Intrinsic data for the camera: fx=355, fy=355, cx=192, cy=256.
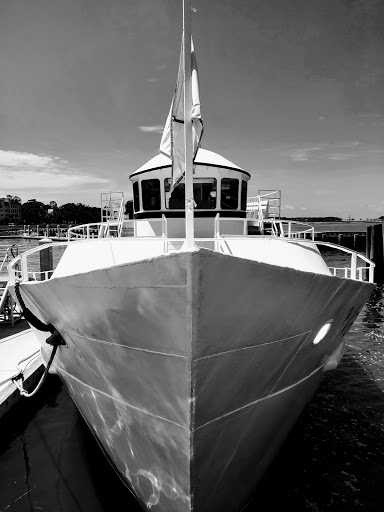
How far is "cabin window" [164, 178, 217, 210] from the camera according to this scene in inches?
321

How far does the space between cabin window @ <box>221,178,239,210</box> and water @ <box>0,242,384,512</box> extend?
5.10 m

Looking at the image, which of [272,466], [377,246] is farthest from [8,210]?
[272,466]

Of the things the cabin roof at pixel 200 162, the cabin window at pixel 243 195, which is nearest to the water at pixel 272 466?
the cabin window at pixel 243 195

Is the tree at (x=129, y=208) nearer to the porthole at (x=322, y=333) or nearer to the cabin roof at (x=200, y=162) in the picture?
the cabin roof at (x=200, y=162)

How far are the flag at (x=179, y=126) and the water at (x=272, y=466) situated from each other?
544cm

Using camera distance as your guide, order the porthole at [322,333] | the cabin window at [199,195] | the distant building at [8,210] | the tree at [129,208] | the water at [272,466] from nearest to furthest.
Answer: the porthole at [322,333]
the water at [272,466]
the cabin window at [199,195]
the tree at [129,208]
the distant building at [8,210]

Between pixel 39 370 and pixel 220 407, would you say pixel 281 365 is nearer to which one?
pixel 220 407

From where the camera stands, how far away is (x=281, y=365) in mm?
4750

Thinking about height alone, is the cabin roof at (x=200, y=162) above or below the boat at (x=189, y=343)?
above

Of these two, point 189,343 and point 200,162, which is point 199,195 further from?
point 189,343

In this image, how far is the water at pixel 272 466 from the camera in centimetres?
591

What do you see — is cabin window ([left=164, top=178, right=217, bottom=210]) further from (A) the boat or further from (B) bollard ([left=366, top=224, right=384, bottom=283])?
(B) bollard ([left=366, top=224, right=384, bottom=283])

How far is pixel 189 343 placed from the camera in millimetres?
3545

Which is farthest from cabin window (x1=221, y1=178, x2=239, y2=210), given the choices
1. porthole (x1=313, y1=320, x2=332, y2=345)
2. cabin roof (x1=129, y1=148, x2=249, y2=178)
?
porthole (x1=313, y1=320, x2=332, y2=345)
